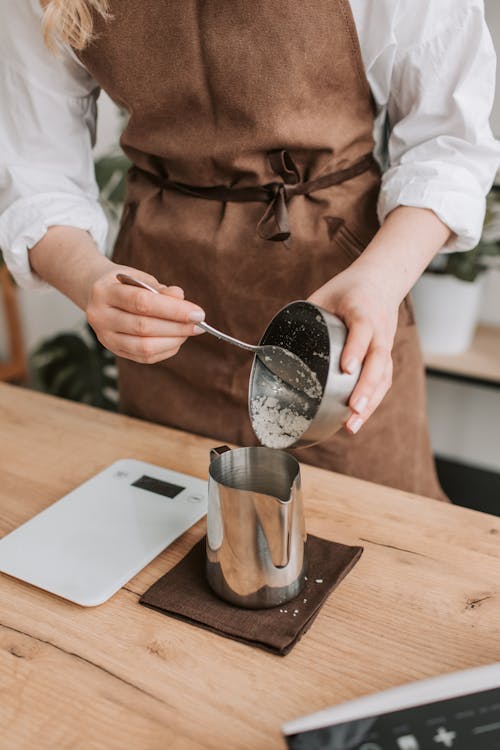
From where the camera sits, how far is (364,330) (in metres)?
0.70

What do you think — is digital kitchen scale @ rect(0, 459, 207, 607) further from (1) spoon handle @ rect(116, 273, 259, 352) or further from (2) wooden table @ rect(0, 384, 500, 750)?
(1) spoon handle @ rect(116, 273, 259, 352)

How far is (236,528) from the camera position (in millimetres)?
656

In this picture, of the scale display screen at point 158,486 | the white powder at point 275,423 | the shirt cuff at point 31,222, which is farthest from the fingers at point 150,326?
the shirt cuff at point 31,222

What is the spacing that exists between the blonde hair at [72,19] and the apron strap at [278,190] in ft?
0.75

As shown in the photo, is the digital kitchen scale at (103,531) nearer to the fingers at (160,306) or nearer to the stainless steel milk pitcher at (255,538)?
the stainless steel milk pitcher at (255,538)

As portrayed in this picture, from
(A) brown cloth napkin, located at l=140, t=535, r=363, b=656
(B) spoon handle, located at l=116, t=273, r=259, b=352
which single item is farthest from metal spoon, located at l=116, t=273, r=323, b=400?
(A) brown cloth napkin, located at l=140, t=535, r=363, b=656

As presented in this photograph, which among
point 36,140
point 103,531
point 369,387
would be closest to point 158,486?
point 103,531

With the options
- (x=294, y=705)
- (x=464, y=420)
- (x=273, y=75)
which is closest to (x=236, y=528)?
(x=294, y=705)

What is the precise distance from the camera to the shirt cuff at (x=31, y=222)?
1.04 meters

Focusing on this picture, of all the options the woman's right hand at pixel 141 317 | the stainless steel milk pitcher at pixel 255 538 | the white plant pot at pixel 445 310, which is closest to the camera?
the stainless steel milk pitcher at pixel 255 538

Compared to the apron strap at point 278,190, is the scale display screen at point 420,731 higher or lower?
lower

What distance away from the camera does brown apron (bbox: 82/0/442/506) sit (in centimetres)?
93

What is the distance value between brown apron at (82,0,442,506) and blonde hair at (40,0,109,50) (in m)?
0.02

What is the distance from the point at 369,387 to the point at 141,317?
26 cm
